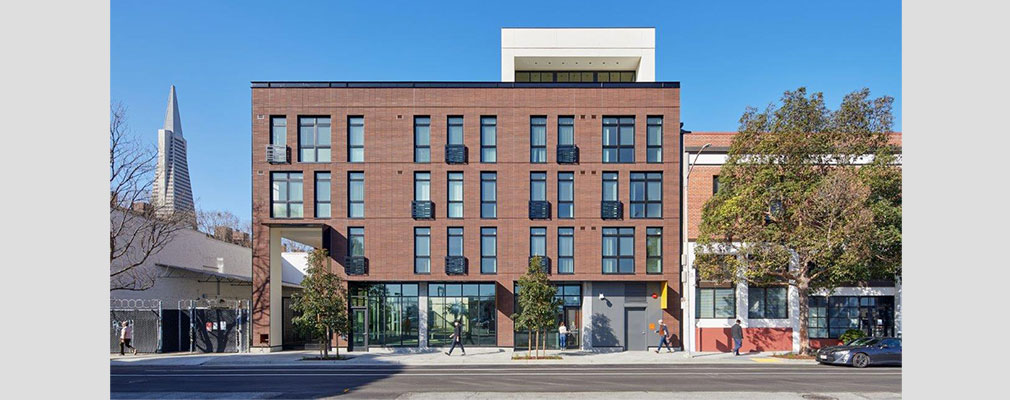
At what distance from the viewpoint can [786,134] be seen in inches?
1035

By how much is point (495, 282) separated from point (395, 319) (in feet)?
17.4

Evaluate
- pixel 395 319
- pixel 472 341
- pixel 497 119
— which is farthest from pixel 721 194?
pixel 395 319

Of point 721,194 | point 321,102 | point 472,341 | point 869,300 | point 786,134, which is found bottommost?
point 472,341

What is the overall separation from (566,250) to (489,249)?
3811 mm

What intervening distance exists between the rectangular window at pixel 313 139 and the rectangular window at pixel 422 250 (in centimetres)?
587

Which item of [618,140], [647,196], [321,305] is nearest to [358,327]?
[321,305]

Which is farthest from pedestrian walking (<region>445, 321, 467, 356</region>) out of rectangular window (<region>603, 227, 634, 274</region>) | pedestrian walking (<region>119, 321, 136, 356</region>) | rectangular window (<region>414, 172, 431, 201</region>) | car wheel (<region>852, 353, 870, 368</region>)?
car wheel (<region>852, 353, 870, 368</region>)

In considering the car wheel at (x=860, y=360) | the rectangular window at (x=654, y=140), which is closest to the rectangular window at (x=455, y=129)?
the rectangular window at (x=654, y=140)

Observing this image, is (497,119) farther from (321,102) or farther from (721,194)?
(721,194)

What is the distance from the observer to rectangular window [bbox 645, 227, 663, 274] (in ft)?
99.5

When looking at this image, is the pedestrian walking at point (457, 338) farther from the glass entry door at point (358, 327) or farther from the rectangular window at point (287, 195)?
the rectangular window at point (287, 195)

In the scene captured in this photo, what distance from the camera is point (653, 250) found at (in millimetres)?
30453

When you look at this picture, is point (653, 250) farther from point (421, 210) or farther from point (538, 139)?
point (421, 210)

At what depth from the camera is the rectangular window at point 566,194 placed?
3058 centimetres
